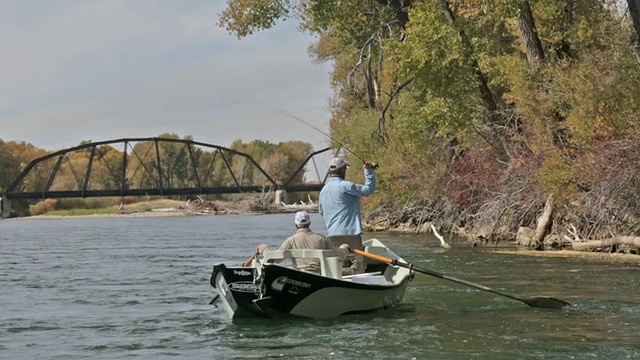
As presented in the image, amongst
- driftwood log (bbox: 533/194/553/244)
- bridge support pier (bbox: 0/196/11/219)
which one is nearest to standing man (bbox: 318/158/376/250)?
driftwood log (bbox: 533/194/553/244)

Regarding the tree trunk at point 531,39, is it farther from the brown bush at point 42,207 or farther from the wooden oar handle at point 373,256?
the brown bush at point 42,207

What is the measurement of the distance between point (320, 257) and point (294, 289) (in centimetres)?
70

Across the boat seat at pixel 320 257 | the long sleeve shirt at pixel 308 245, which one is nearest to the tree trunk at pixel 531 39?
the long sleeve shirt at pixel 308 245

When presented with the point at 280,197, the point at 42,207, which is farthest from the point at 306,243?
the point at 42,207

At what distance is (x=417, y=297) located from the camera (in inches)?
637

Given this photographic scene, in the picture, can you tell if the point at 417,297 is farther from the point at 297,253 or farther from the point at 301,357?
the point at 301,357

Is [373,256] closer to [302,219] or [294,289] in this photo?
[302,219]

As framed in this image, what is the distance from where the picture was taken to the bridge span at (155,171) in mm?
112625

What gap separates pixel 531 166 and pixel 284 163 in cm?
10499

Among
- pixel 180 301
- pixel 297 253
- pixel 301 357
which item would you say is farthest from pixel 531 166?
pixel 301 357

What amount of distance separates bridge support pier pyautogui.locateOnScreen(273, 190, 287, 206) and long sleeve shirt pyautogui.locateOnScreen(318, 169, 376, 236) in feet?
334

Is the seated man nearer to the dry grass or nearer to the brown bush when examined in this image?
the dry grass

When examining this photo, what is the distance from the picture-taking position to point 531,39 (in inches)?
1005

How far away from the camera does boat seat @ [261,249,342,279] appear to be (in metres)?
13.1
